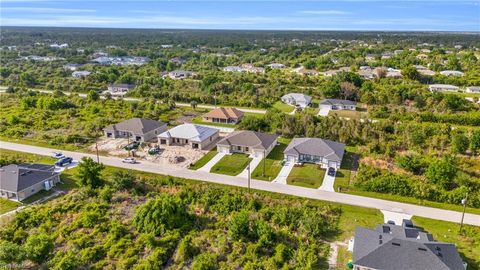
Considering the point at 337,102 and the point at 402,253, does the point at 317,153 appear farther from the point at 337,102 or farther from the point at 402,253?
the point at 337,102

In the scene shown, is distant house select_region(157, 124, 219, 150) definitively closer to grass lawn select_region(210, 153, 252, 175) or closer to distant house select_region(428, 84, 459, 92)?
grass lawn select_region(210, 153, 252, 175)

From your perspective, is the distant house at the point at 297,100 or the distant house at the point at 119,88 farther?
the distant house at the point at 119,88

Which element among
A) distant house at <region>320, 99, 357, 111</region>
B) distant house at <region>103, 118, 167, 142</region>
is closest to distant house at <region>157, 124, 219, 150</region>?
distant house at <region>103, 118, 167, 142</region>

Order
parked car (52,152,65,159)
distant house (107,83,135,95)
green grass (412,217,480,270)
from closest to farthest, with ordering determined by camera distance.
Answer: green grass (412,217,480,270) < parked car (52,152,65,159) < distant house (107,83,135,95)

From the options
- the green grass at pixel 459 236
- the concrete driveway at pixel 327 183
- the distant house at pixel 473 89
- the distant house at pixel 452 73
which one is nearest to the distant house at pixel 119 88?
the concrete driveway at pixel 327 183

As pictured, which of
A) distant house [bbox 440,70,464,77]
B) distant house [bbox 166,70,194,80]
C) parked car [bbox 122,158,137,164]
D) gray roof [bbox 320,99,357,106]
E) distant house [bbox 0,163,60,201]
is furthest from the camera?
distant house [bbox 166,70,194,80]

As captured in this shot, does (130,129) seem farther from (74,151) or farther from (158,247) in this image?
(158,247)

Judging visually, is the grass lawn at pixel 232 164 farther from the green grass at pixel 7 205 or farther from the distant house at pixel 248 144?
the green grass at pixel 7 205
